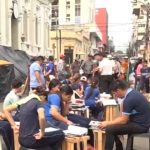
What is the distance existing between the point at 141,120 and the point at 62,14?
12535 centimetres

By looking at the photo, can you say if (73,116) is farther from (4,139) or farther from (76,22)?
(76,22)

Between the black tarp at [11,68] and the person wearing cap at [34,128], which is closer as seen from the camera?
the person wearing cap at [34,128]

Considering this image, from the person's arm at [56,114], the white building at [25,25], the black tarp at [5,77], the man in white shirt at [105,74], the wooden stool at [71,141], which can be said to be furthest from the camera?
the white building at [25,25]

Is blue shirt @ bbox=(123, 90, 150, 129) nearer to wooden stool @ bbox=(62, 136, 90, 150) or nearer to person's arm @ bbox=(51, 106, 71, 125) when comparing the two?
wooden stool @ bbox=(62, 136, 90, 150)

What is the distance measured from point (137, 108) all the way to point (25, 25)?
30.8 meters

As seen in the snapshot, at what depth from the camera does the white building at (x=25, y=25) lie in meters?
32.3

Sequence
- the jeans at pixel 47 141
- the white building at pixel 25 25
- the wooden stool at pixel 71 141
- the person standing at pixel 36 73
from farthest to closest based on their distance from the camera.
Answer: the white building at pixel 25 25
the person standing at pixel 36 73
the wooden stool at pixel 71 141
the jeans at pixel 47 141

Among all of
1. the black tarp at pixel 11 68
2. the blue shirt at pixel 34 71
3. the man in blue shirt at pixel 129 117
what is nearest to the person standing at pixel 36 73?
the blue shirt at pixel 34 71

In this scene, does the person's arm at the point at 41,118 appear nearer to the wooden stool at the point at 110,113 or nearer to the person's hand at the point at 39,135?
the person's hand at the point at 39,135

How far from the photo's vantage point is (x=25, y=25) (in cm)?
3812

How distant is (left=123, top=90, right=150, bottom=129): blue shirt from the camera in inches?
315

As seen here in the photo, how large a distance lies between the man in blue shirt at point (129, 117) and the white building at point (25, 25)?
23.2 meters

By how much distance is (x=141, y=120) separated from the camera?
26.8 ft

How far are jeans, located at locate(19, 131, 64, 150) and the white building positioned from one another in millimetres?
23738
